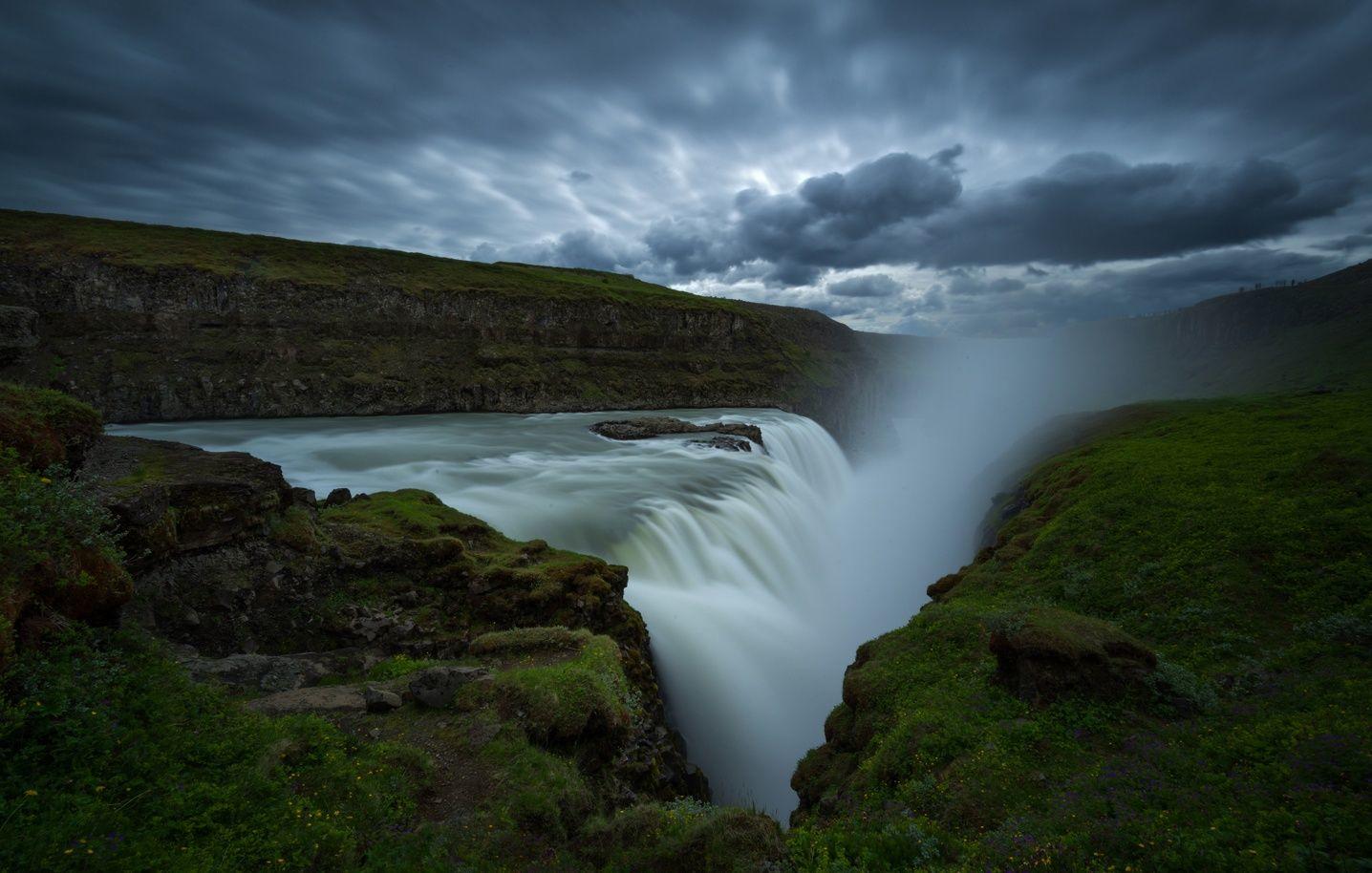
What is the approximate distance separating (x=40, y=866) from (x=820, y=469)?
53524 millimetres

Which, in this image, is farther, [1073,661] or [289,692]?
[1073,661]

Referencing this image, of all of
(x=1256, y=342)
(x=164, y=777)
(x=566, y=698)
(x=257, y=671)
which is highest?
(x=1256, y=342)

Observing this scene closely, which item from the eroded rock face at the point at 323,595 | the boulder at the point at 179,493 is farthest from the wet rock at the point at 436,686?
the boulder at the point at 179,493

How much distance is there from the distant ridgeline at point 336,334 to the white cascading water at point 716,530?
5020 mm

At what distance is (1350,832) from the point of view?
5.37 m

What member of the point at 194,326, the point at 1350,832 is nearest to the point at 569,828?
the point at 1350,832

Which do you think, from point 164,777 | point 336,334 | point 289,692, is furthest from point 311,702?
point 336,334

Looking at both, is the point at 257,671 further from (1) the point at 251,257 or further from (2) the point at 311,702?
(1) the point at 251,257

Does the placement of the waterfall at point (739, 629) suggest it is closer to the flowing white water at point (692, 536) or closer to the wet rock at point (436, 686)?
the flowing white water at point (692, 536)

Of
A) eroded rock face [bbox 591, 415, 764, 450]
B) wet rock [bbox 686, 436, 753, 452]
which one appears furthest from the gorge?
eroded rock face [bbox 591, 415, 764, 450]

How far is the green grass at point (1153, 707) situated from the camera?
612 centimetres

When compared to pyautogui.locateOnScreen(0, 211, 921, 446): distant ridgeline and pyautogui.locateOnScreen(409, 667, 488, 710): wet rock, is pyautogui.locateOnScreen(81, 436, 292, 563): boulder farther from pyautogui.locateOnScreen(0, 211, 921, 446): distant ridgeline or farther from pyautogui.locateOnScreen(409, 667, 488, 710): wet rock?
pyautogui.locateOnScreen(0, 211, 921, 446): distant ridgeline

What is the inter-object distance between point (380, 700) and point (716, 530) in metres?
15.8

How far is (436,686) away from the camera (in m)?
8.99
